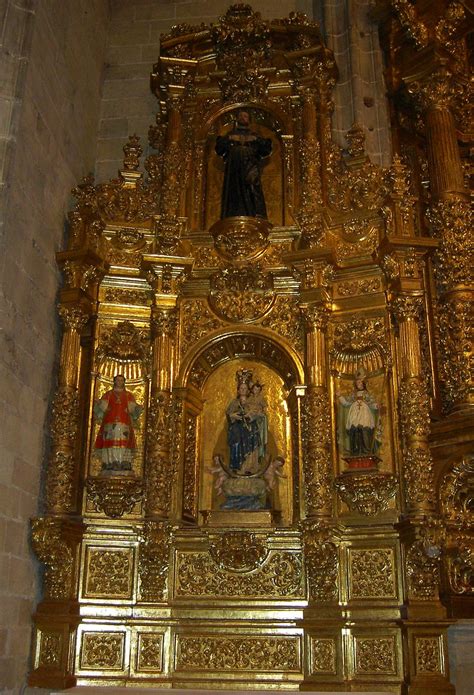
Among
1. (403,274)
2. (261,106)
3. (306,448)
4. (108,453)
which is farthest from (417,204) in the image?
(108,453)

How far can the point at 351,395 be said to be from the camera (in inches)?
341

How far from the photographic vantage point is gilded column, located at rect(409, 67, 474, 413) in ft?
27.5

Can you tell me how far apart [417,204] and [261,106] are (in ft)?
8.31

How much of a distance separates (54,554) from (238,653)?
6.85ft

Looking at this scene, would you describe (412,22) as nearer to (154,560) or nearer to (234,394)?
(234,394)

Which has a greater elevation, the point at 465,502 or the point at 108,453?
the point at 108,453

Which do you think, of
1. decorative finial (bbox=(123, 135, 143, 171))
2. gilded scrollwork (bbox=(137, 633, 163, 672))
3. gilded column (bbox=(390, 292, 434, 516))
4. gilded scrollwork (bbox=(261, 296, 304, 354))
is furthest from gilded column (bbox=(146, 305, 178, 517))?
gilded column (bbox=(390, 292, 434, 516))

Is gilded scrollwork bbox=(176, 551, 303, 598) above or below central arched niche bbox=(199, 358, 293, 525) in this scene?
below

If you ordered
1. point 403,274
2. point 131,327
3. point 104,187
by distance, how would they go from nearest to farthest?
point 403,274 → point 131,327 → point 104,187

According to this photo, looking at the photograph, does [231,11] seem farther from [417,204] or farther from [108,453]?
[108,453]

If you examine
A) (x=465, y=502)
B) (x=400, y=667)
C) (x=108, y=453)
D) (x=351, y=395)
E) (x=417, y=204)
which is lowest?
(x=400, y=667)

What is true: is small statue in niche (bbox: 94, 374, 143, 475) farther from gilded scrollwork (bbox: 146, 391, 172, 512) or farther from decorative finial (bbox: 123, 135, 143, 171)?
decorative finial (bbox: 123, 135, 143, 171)

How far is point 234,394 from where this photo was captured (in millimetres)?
9492

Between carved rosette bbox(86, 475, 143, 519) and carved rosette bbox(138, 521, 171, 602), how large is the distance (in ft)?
1.34
